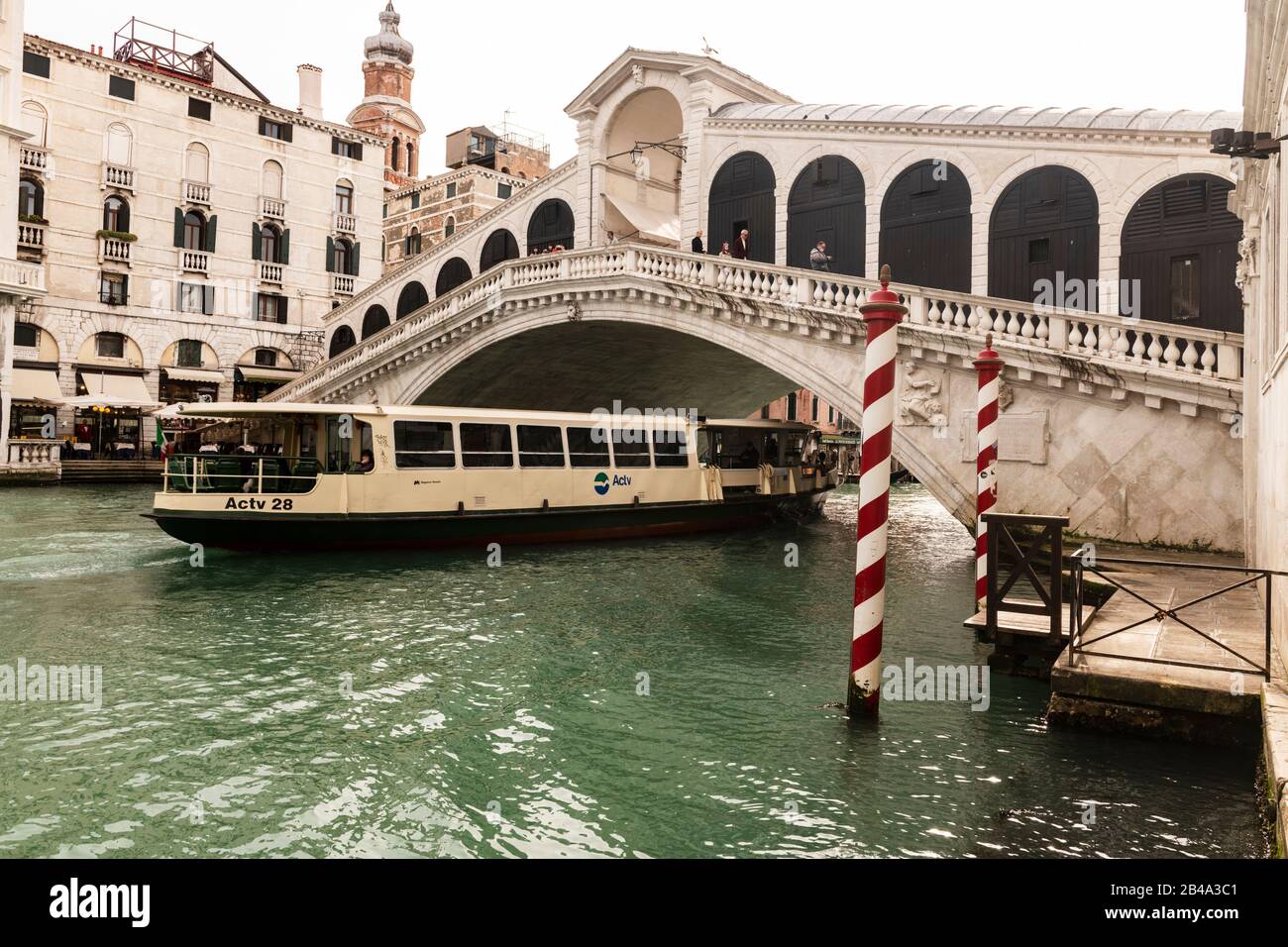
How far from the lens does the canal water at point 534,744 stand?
4.16 metres

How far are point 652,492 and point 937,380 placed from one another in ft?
17.4

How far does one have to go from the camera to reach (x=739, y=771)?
16.1 ft

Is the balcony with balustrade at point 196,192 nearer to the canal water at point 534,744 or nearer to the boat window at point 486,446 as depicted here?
the boat window at point 486,446

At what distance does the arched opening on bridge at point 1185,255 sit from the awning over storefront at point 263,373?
2404 centimetres

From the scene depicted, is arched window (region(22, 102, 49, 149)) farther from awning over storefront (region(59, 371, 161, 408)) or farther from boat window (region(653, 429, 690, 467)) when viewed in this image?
boat window (region(653, 429, 690, 467))

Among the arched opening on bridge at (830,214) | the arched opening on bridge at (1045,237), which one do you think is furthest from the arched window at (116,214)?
the arched opening on bridge at (1045,237)

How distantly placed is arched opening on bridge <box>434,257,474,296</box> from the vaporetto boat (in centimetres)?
1104

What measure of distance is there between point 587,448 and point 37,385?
1892 centimetres

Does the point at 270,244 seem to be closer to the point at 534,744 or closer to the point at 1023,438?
the point at 1023,438

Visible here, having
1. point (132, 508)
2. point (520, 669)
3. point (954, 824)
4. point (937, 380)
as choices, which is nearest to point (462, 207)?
point (132, 508)

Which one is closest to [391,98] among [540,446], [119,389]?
[119,389]

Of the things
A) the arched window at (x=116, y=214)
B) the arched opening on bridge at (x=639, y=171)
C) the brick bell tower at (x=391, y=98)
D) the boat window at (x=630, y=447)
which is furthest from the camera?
the brick bell tower at (x=391, y=98)

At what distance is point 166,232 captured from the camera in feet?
91.7
